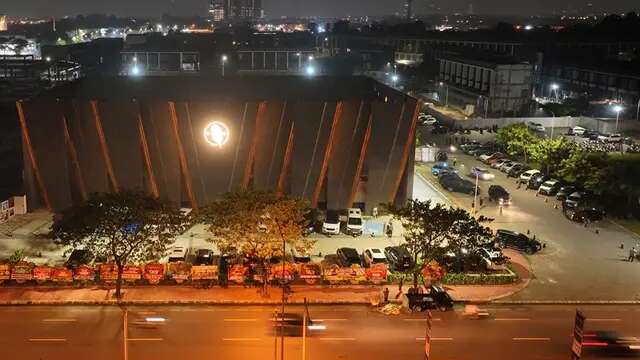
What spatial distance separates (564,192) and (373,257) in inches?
698

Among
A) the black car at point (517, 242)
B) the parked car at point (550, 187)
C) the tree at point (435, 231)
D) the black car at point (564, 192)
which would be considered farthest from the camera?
the parked car at point (550, 187)

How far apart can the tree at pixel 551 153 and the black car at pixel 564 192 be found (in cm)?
202

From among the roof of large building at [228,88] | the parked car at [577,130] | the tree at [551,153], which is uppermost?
the roof of large building at [228,88]

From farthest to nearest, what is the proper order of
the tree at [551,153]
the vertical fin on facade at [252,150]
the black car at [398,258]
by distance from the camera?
1. the tree at [551,153]
2. the vertical fin on facade at [252,150]
3. the black car at [398,258]

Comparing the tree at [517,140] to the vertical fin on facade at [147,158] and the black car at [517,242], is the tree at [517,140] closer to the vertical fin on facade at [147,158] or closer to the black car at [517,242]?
the black car at [517,242]

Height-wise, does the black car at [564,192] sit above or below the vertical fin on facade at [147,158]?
below

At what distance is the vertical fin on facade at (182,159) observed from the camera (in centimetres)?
3469

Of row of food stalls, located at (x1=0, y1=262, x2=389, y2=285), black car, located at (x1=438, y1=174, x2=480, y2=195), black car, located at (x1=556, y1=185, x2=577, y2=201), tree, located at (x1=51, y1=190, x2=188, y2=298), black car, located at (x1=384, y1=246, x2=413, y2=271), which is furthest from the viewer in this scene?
black car, located at (x1=438, y1=174, x2=480, y2=195)

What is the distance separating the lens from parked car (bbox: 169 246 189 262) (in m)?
28.7

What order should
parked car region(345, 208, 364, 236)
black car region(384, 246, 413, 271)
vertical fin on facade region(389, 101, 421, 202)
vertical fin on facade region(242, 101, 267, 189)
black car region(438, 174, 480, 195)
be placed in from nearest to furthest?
black car region(384, 246, 413, 271)
parked car region(345, 208, 364, 236)
vertical fin on facade region(242, 101, 267, 189)
vertical fin on facade region(389, 101, 421, 202)
black car region(438, 174, 480, 195)

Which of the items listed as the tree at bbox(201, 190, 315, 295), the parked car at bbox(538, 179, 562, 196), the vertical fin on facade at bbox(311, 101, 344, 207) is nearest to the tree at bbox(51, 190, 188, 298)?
the tree at bbox(201, 190, 315, 295)

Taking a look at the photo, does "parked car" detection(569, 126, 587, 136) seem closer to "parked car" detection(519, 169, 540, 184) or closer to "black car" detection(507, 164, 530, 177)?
"black car" detection(507, 164, 530, 177)

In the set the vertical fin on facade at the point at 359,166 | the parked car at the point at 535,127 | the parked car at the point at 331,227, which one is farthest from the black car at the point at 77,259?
the parked car at the point at 535,127

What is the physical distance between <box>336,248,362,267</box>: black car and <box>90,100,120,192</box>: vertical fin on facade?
13.4 metres
